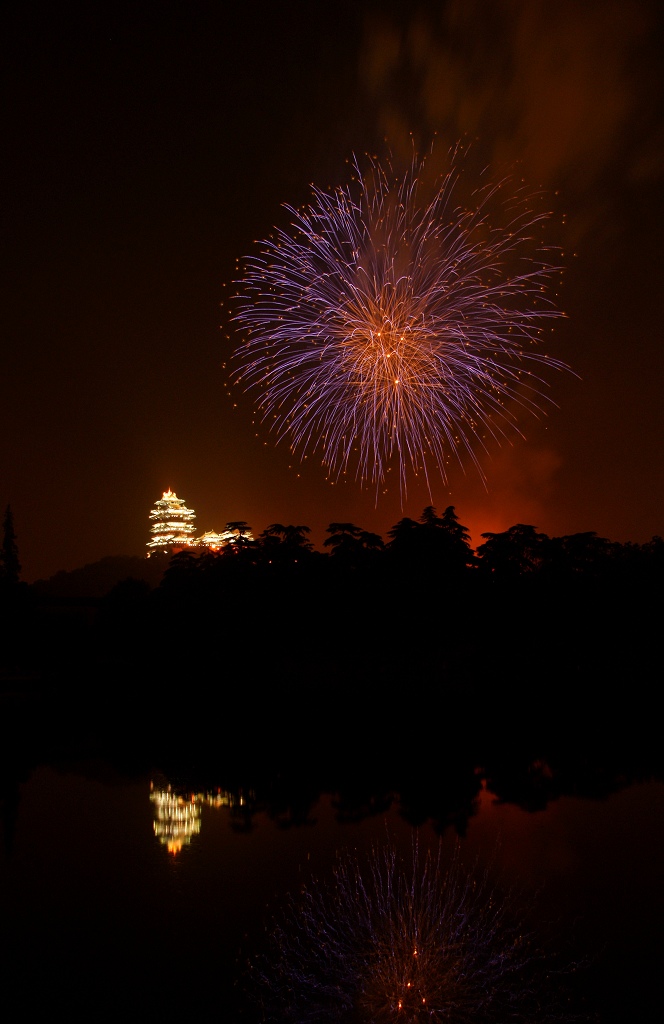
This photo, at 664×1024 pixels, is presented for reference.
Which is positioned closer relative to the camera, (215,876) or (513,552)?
(215,876)

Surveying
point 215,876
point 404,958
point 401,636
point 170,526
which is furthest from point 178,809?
point 170,526

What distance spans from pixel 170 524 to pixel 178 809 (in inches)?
1470

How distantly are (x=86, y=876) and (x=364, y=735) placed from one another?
29.1 feet

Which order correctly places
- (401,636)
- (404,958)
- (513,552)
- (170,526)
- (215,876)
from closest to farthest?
(404,958) < (215,876) < (401,636) < (513,552) < (170,526)

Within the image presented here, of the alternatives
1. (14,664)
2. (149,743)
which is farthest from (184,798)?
(14,664)

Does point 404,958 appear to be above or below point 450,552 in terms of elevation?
below

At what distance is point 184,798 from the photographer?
43.5 ft

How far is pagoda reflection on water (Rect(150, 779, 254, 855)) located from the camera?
11.2m

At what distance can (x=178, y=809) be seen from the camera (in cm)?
1265

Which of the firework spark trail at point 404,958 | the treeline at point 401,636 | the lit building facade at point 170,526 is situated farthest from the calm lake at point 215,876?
the lit building facade at point 170,526

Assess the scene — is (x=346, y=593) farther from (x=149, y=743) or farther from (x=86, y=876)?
(x=86, y=876)

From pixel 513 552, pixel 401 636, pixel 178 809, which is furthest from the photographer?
pixel 513 552

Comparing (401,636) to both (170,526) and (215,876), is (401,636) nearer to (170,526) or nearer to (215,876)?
(215,876)

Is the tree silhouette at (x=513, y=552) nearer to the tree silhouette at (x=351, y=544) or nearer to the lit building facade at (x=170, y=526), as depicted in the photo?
the tree silhouette at (x=351, y=544)
